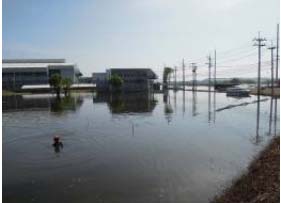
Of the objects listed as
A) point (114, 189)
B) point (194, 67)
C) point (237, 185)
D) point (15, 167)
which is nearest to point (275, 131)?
point (237, 185)

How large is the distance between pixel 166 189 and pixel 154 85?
107m

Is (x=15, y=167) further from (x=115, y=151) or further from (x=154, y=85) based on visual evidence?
(x=154, y=85)

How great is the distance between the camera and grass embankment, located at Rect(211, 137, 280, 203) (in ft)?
28.3

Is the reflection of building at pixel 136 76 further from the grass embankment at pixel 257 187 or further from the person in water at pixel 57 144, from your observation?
the grass embankment at pixel 257 187

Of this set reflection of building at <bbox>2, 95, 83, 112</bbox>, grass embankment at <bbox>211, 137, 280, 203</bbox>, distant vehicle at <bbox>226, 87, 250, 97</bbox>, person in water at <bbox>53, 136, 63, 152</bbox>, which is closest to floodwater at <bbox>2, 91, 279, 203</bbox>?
person in water at <bbox>53, 136, 63, 152</bbox>

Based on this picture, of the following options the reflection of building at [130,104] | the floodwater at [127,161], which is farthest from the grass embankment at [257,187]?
the reflection of building at [130,104]

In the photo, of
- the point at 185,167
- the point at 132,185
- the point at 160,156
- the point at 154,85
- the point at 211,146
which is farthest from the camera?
the point at 154,85

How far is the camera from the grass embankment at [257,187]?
8633 mm

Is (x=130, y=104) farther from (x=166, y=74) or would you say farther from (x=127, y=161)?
(x=166, y=74)

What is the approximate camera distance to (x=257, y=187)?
9.74 metres

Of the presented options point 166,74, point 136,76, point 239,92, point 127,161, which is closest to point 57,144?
point 127,161

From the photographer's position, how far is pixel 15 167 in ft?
46.8

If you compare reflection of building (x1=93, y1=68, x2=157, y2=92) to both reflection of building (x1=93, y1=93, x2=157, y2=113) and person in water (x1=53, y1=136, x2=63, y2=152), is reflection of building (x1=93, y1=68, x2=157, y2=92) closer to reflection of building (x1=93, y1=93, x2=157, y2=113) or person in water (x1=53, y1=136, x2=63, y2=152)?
reflection of building (x1=93, y1=93, x2=157, y2=113)

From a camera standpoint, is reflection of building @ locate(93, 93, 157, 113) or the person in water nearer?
the person in water
